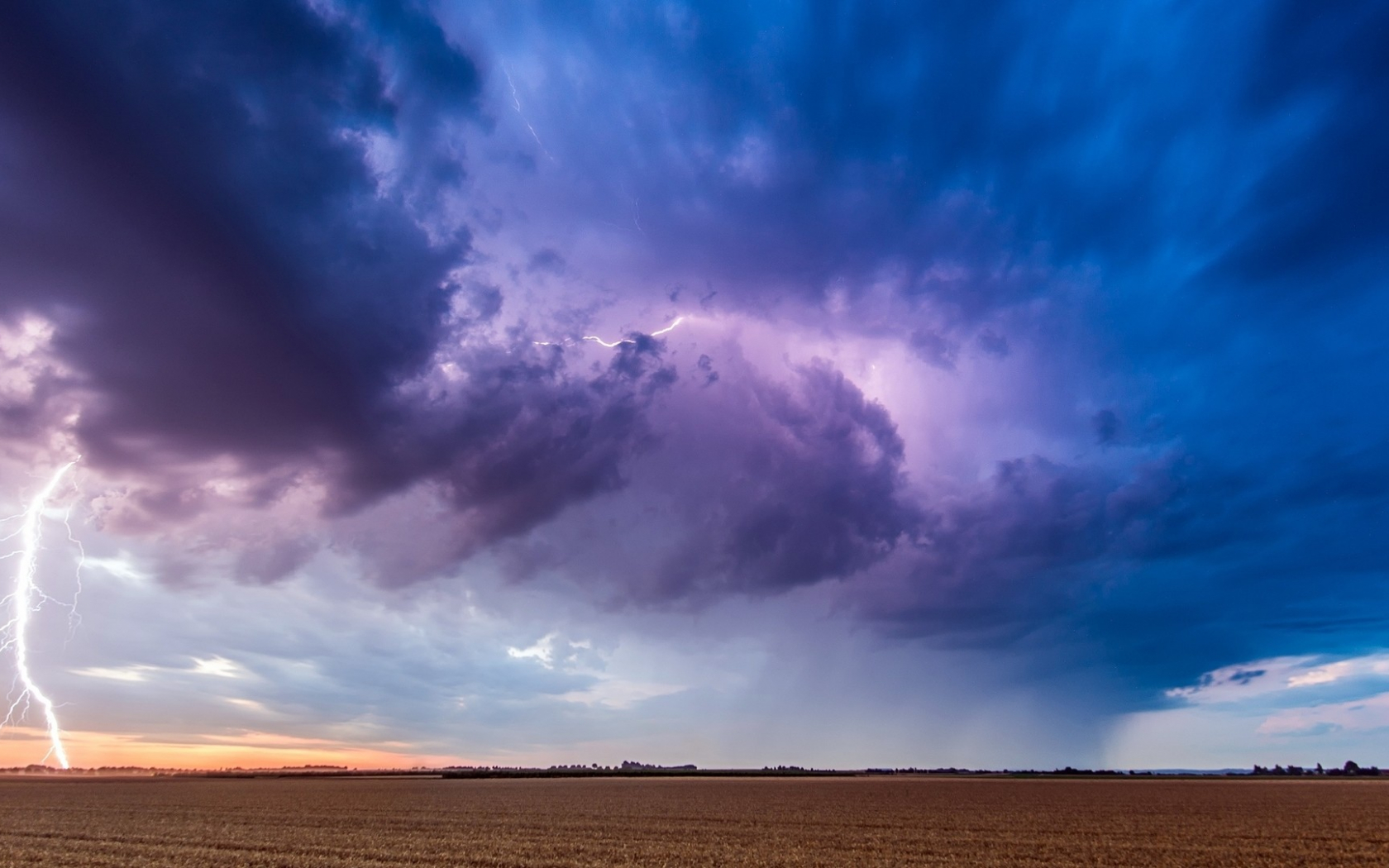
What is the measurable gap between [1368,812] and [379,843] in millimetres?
68866

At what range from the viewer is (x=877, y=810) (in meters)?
54.1

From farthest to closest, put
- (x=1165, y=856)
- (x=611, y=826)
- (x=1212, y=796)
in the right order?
(x=1212, y=796) → (x=611, y=826) → (x=1165, y=856)

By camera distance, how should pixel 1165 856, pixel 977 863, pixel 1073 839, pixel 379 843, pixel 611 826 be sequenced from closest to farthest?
pixel 977 863 < pixel 1165 856 < pixel 379 843 < pixel 1073 839 < pixel 611 826

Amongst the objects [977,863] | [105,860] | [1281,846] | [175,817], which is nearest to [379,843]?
[105,860]

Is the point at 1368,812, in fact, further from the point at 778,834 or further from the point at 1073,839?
the point at 778,834

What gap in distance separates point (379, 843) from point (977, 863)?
86.7 ft

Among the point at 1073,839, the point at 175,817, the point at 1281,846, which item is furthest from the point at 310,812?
the point at 1281,846

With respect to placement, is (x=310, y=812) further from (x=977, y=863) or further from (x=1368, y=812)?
(x=1368, y=812)

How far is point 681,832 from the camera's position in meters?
38.4

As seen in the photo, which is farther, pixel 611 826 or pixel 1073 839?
pixel 611 826

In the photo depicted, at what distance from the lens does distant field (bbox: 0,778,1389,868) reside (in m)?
29.2

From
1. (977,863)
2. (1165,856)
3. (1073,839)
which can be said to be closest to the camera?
(977,863)

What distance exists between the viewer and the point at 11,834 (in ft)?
123

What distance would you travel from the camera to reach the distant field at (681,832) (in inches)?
1149
